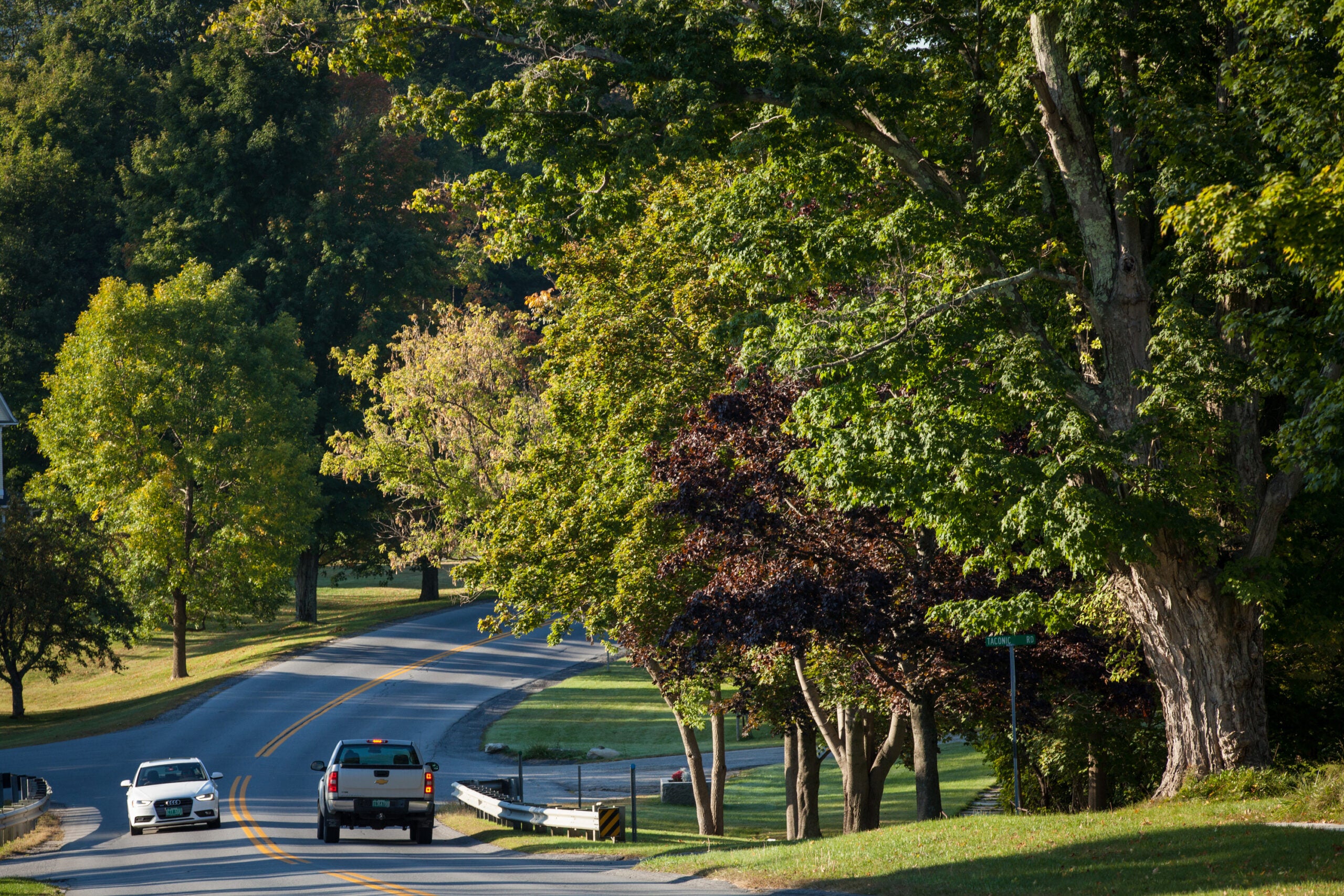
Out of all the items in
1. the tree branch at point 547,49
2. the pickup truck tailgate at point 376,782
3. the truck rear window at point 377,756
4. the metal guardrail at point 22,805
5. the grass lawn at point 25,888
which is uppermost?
the tree branch at point 547,49

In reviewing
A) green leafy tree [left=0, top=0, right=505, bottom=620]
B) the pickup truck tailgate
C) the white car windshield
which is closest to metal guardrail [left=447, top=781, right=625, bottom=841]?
the pickup truck tailgate

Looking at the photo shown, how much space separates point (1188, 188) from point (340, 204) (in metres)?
→ 53.2

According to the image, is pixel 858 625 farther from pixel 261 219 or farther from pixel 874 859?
pixel 261 219

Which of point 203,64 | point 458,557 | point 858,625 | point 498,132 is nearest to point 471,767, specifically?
point 458,557

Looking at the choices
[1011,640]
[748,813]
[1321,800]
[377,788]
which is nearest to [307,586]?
[748,813]

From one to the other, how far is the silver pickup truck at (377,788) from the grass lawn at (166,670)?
2285 centimetres

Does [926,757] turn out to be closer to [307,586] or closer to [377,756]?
[377,756]

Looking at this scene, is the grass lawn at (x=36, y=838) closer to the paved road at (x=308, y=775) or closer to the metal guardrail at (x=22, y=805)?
the metal guardrail at (x=22, y=805)

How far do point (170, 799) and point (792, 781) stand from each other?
40.6 feet

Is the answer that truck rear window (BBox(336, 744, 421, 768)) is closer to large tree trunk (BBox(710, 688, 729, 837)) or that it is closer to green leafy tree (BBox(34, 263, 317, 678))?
large tree trunk (BBox(710, 688, 729, 837))

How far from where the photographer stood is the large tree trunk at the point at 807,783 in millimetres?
23578

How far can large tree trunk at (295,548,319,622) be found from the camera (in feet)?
191

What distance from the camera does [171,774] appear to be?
24.6m

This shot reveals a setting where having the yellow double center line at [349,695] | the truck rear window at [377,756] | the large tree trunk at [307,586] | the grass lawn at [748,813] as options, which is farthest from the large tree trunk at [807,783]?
the large tree trunk at [307,586]
